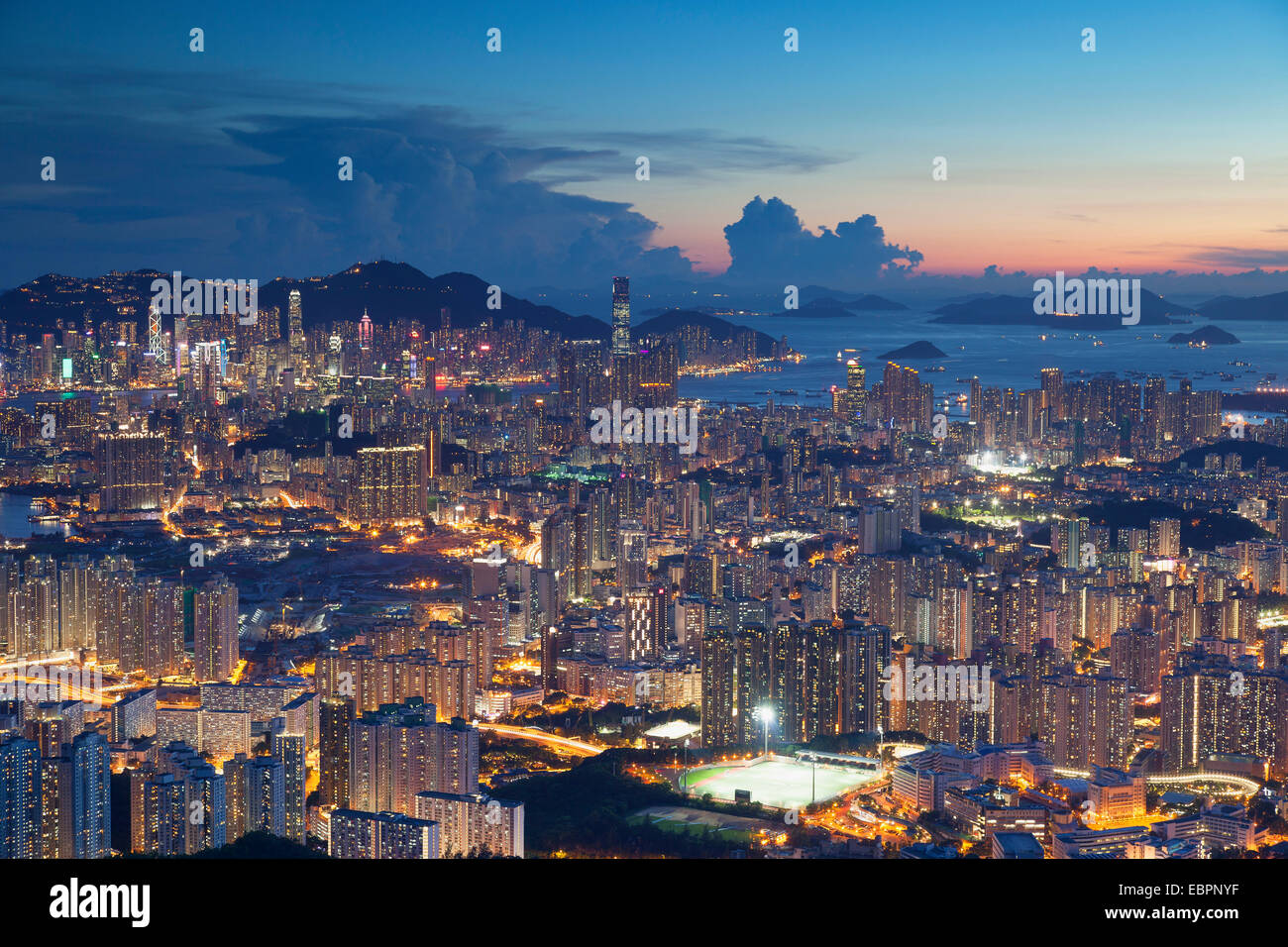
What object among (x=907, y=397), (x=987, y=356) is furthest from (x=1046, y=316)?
(x=907, y=397)

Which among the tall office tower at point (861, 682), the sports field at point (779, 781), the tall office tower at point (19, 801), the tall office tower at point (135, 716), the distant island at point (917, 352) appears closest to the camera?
the tall office tower at point (19, 801)

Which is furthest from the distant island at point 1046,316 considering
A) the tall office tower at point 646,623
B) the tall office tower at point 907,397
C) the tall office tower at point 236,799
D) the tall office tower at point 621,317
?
the tall office tower at point 236,799

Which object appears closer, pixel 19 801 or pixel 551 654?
pixel 19 801

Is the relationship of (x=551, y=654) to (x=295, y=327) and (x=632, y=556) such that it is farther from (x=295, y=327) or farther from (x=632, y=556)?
(x=295, y=327)

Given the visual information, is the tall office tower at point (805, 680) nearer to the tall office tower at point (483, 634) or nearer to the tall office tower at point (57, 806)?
the tall office tower at point (483, 634)
